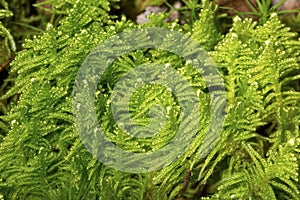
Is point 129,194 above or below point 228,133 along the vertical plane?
below

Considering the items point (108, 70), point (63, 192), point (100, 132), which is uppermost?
point (108, 70)

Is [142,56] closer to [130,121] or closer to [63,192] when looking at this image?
[130,121]

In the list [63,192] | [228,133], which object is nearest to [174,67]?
[228,133]

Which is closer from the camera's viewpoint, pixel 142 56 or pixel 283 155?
pixel 283 155

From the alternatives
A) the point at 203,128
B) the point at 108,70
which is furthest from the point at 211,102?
the point at 108,70

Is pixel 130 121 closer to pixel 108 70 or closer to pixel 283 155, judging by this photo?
pixel 108 70

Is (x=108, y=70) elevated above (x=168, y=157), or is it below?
above
